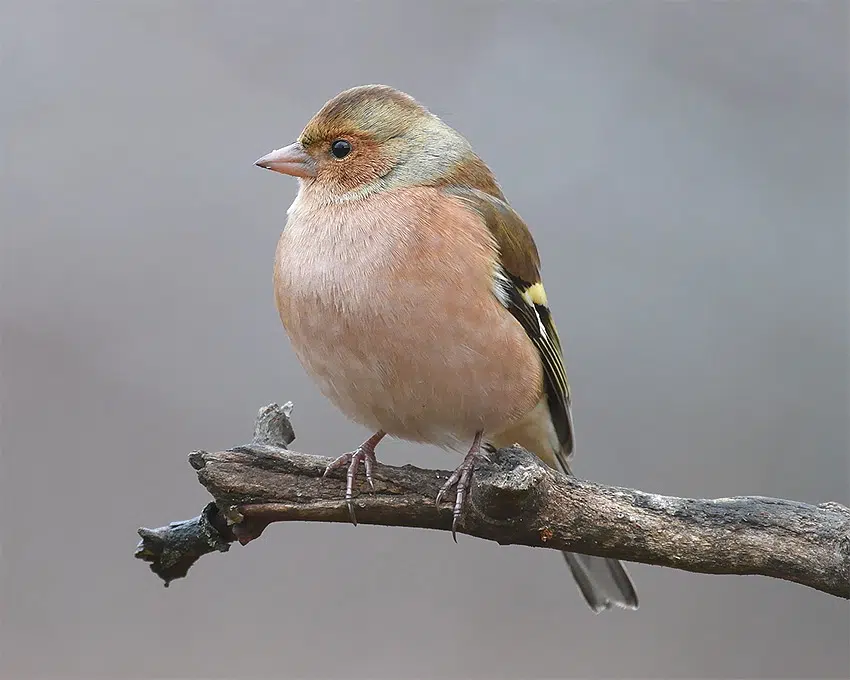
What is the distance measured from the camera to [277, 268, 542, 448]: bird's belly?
115 inches

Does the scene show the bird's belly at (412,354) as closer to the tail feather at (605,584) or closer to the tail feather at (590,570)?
the tail feather at (590,570)

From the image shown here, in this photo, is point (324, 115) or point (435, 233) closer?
point (435, 233)

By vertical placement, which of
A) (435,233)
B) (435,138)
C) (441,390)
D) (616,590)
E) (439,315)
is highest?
(435,138)

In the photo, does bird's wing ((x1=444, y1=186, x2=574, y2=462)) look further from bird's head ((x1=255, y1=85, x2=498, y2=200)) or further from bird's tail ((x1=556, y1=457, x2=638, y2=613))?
bird's tail ((x1=556, y1=457, x2=638, y2=613))

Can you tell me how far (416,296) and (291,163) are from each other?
862 mm

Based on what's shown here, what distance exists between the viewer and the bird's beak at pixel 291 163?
3.43m

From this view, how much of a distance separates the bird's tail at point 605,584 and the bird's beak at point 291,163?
1.73 meters

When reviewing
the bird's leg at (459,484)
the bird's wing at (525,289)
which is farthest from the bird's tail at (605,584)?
the bird's leg at (459,484)

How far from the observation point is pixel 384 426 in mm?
3248

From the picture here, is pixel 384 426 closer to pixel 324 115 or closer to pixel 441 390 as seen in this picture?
pixel 441 390

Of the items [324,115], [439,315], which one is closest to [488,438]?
[439,315]

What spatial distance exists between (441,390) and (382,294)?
367 mm

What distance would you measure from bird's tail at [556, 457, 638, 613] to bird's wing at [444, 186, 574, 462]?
0.43 m

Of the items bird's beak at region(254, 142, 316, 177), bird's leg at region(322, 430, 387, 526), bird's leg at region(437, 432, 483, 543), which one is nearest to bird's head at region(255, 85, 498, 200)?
bird's beak at region(254, 142, 316, 177)
